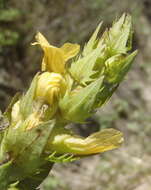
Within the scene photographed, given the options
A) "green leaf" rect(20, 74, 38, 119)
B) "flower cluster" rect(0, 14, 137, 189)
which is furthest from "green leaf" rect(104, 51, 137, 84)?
"green leaf" rect(20, 74, 38, 119)

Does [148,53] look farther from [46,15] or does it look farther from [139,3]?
[46,15]

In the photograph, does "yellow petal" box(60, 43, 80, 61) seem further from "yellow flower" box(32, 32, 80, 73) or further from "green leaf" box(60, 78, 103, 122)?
"green leaf" box(60, 78, 103, 122)

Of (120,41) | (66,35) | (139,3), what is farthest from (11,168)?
(139,3)

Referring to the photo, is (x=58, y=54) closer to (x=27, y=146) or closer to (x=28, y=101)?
(x=28, y=101)

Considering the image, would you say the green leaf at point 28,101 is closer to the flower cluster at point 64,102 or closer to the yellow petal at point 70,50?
the flower cluster at point 64,102

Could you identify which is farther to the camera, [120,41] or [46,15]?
[46,15]

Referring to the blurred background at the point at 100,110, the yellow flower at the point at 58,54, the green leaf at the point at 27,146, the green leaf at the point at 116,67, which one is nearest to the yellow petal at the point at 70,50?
the yellow flower at the point at 58,54

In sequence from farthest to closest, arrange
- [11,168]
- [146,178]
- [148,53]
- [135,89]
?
1. [148,53]
2. [135,89]
3. [146,178]
4. [11,168]

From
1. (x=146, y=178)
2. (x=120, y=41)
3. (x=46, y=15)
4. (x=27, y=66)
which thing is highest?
(x=120, y=41)
